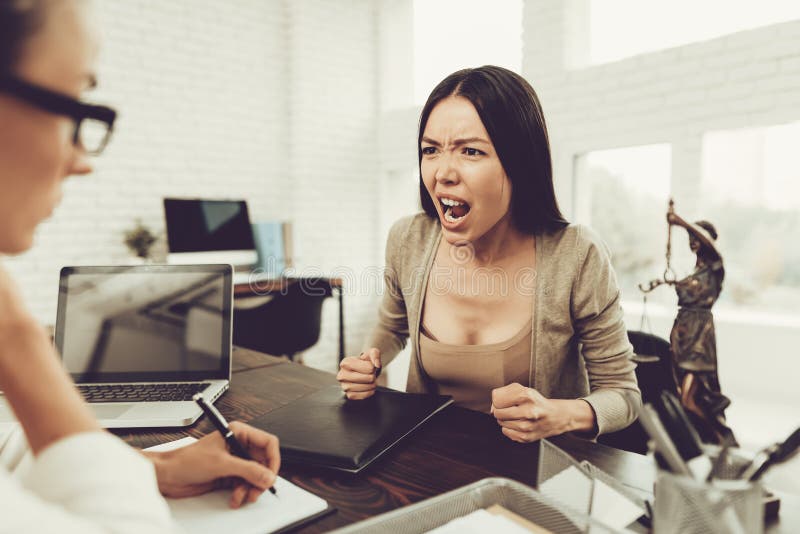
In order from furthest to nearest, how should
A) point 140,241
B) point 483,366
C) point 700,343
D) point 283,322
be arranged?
point 140,241
point 283,322
point 483,366
point 700,343

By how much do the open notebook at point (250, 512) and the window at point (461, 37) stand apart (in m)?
3.77

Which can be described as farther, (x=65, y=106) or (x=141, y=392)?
(x=141, y=392)

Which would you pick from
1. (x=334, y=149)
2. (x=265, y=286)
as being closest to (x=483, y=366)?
Result: (x=265, y=286)

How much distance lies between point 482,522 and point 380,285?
4.41 metres

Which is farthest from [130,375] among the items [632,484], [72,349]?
[632,484]

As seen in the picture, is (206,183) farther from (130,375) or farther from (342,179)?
(130,375)

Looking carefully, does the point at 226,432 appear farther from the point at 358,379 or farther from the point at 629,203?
the point at 629,203

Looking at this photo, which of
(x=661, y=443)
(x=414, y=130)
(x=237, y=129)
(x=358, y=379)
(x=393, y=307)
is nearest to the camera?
(x=661, y=443)

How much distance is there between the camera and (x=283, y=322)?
3.25 meters

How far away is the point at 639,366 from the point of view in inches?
52.7

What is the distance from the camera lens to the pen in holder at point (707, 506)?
1.40 feet

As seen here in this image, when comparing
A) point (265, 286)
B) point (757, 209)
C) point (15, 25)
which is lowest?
point (265, 286)

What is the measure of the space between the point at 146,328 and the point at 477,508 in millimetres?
871

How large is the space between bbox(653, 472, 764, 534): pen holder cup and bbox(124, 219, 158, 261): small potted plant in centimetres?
366
